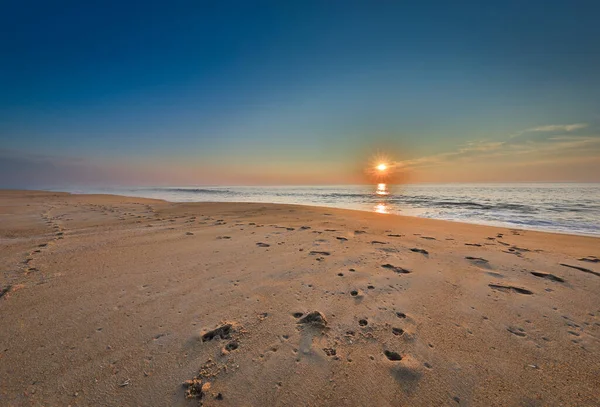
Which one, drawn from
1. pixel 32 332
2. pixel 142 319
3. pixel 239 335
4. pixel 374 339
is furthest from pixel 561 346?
pixel 32 332

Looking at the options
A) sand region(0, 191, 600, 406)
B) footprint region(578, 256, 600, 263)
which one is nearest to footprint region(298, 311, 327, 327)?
sand region(0, 191, 600, 406)

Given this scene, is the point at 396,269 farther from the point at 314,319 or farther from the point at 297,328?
the point at 297,328

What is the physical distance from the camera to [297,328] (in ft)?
11.2

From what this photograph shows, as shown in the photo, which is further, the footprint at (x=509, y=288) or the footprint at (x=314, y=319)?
the footprint at (x=509, y=288)

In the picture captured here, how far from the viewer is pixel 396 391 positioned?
243 centimetres

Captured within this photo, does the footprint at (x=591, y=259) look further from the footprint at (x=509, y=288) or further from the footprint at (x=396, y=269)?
the footprint at (x=396, y=269)

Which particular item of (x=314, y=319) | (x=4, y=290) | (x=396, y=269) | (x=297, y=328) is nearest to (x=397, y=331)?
(x=314, y=319)

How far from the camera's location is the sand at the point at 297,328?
2.43m

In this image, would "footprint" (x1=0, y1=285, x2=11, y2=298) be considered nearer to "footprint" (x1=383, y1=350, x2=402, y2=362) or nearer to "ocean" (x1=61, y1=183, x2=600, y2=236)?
"footprint" (x1=383, y1=350, x2=402, y2=362)

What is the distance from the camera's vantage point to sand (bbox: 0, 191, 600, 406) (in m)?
2.43

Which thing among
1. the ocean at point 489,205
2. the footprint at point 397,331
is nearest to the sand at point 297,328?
the footprint at point 397,331

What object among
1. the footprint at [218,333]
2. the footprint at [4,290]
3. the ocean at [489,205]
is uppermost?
the footprint at [4,290]

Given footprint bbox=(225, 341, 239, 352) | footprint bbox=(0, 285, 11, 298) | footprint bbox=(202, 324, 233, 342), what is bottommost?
footprint bbox=(225, 341, 239, 352)

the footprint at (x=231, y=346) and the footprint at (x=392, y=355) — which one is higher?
the footprint at (x=231, y=346)
